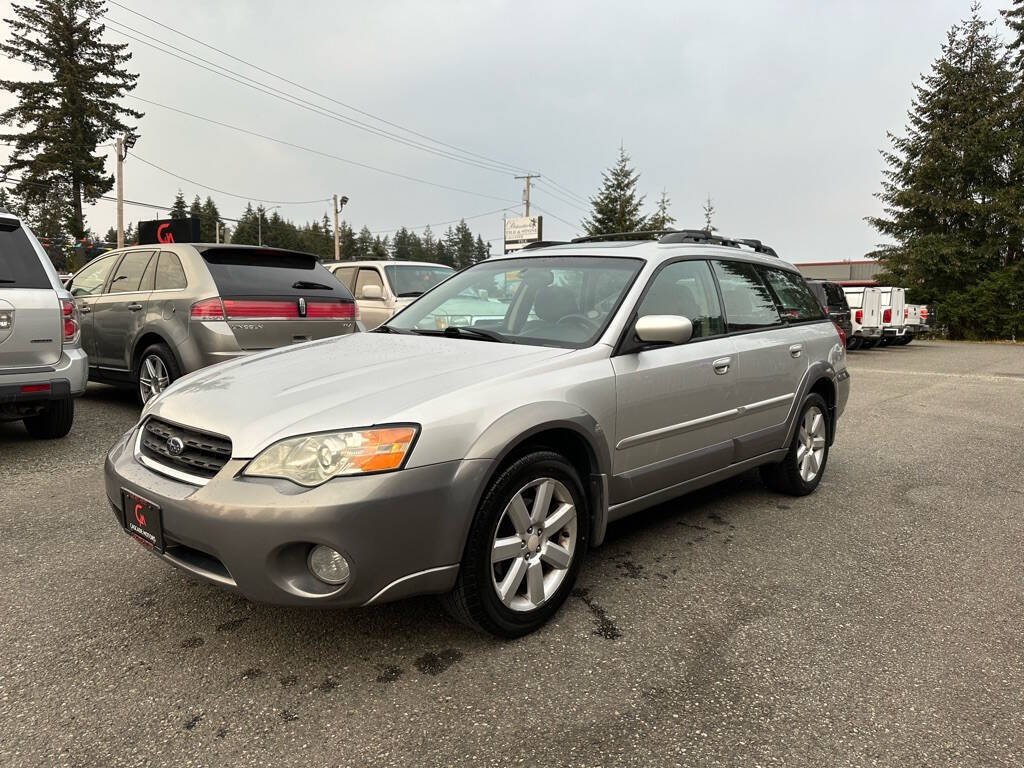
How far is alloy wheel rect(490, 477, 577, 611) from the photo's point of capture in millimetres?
2689

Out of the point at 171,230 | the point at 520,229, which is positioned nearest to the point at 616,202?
the point at 520,229

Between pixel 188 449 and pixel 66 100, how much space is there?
4778cm

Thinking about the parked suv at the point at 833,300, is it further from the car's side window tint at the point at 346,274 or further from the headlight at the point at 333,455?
the headlight at the point at 333,455

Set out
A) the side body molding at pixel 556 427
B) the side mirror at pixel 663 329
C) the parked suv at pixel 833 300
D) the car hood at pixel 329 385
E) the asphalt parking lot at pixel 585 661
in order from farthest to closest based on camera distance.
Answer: the parked suv at pixel 833 300 < the side mirror at pixel 663 329 < the side body molding at pixel 556 427 < the car hood at pixel 329 385 < the asphalt parking lot at pixel 585 661

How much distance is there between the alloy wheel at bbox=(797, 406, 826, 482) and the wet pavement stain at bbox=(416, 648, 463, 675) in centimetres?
300

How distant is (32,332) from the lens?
16.8 feet

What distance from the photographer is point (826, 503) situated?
4758mm

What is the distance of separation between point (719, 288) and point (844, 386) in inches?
69.4

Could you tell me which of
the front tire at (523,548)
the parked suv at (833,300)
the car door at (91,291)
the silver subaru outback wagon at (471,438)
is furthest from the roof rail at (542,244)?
the parked suv at (833,300)

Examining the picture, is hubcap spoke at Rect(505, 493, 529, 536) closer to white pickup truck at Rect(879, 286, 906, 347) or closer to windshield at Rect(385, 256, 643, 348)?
windshield at Rect(385, 256, 643, 348)

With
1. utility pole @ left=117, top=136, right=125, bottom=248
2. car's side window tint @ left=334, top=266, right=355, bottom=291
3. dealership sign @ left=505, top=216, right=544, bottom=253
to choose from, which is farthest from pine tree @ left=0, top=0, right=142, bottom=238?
car's side window tint @ left=334, top=266, right=355, bottom=291

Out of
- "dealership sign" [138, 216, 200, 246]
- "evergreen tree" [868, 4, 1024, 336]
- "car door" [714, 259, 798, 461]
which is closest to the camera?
"car door" [714, 259, 798, 461]

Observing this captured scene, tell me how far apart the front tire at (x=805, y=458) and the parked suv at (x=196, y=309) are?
4381 mm

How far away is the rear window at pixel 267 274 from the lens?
21.3 feet
